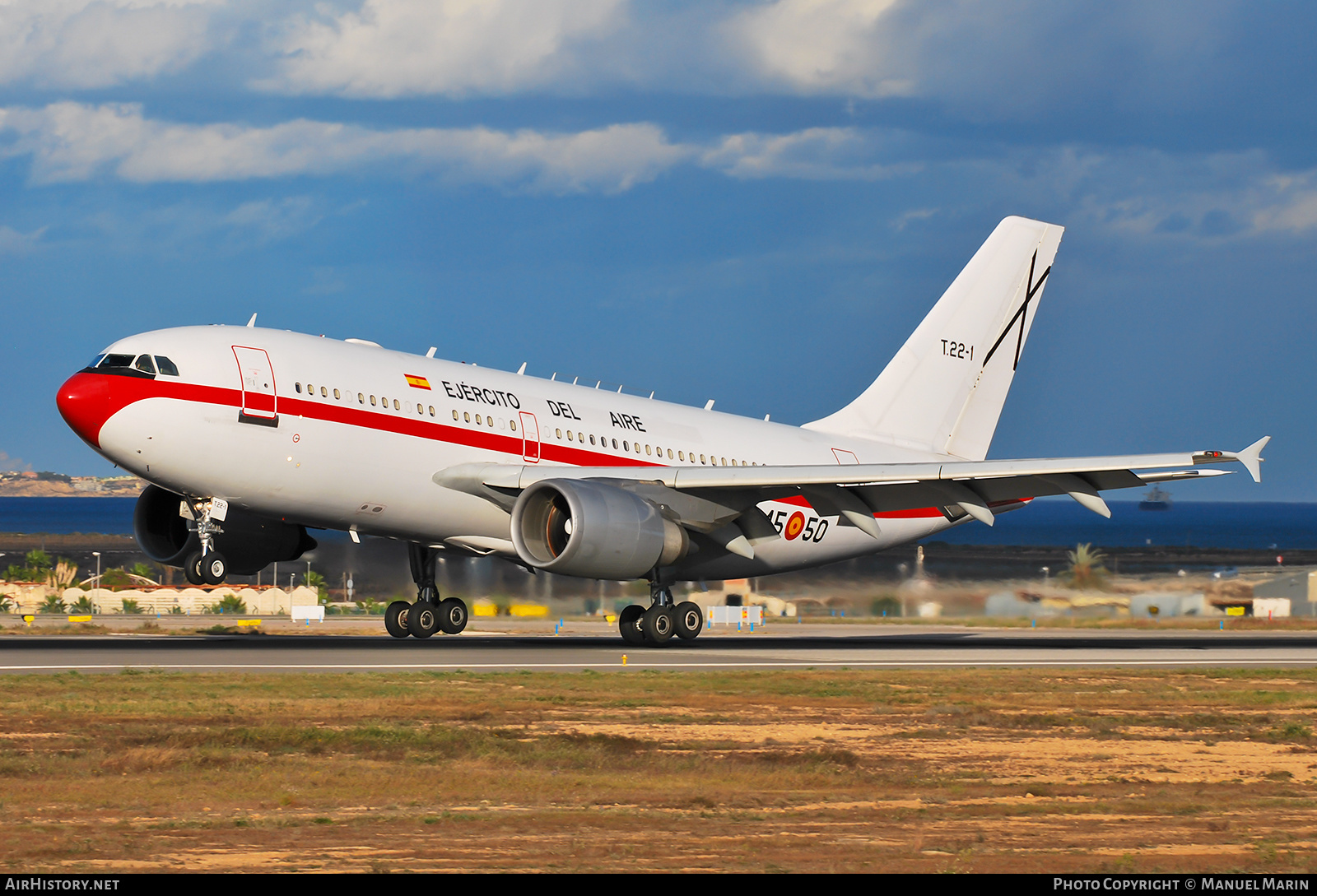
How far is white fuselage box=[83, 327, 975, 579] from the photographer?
2575 centimetres

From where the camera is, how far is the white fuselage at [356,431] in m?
25.8

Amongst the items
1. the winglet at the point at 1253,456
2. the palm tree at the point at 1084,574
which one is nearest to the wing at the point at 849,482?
the winglet at the point at 1253,456

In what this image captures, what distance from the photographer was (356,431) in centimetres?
2736

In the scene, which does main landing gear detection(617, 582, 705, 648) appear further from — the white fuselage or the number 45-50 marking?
the number 45-50 marking

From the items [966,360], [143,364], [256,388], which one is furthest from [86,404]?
[966,360]

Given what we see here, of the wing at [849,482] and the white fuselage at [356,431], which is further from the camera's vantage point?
the wing at [849,482]

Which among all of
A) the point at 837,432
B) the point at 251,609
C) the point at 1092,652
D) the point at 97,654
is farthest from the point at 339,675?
the point at 251,609

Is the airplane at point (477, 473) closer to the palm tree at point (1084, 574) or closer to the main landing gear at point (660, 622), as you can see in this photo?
the main landing gear at point (660, 622)

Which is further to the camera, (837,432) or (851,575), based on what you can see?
(851,575)

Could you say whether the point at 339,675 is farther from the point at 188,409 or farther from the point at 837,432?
the point at 837,432

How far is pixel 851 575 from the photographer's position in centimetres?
4206

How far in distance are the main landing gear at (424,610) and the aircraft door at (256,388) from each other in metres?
7.07

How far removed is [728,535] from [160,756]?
18079 mm

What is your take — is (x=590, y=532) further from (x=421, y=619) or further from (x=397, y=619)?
(x=397, y=619)
